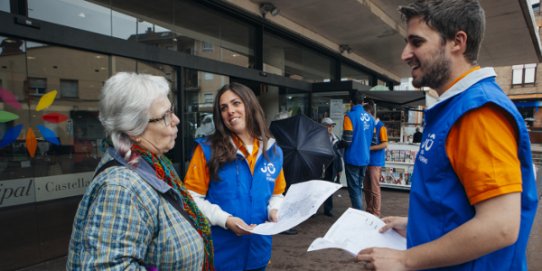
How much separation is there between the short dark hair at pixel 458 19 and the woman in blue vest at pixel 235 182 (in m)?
1.26

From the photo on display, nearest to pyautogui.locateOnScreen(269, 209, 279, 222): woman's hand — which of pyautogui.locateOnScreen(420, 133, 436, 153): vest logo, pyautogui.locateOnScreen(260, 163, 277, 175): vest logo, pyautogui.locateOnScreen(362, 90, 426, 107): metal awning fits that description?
pyautogui.locateOnScreen(260, 163, 277, 175): vest logo

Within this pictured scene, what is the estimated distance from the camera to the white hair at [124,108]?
117 centimetres

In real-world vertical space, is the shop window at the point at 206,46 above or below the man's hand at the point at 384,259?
above

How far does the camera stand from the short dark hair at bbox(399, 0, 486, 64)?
104 centimetres

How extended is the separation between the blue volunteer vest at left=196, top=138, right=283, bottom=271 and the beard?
116 centimetres

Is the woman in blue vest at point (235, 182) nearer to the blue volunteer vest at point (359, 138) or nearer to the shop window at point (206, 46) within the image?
the blue volunteer vest at point (359, 138)

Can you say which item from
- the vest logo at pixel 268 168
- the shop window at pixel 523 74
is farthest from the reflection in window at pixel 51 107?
the shop window at pixel 523 74

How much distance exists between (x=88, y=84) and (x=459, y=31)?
4297 mm

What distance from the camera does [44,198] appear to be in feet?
12.2

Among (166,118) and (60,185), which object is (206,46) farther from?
(166,118)

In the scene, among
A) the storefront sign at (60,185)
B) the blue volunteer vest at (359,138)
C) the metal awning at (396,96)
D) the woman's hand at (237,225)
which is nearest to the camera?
the woman's hand at (237,225)

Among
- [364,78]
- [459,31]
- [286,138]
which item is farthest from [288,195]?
[364,78]

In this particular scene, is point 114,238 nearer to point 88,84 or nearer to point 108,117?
point 108,117

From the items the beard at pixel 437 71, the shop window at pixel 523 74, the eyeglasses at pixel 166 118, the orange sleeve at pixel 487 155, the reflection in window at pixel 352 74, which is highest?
the shop window at pixel 523 74
